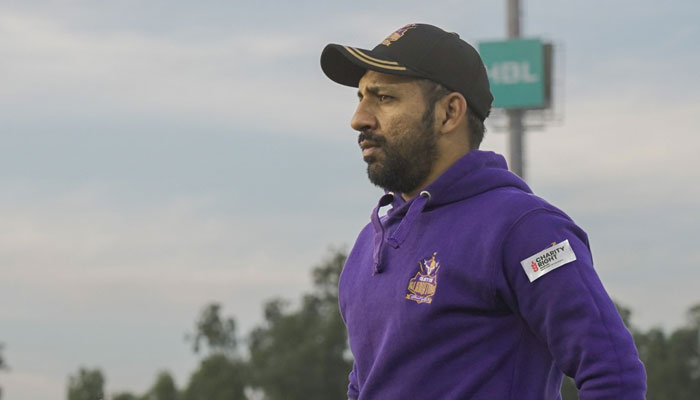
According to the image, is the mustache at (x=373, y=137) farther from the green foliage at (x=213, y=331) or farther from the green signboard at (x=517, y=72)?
the green foliage at (x=213, y=331)

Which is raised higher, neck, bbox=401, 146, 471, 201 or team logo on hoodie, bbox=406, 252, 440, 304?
neck, bbox=401, 146, 471, 201

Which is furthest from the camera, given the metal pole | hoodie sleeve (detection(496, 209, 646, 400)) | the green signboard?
the green signboard

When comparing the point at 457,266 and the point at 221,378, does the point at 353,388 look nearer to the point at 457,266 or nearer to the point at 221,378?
the point at 457,266

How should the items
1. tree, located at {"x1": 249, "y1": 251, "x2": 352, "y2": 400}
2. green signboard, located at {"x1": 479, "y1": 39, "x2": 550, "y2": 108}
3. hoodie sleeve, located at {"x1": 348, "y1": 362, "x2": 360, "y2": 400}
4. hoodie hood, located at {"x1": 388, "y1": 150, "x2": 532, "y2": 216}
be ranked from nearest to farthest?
hoodie hood, located at {"x1": 388, "y1": 150, "x2": 532, "y2": 216}, hoodie sleeve, located at {"x1": 348, "y1": 362, "x2": 360, "y2": 400}, green signboard, located at {"x1": 479, "y1": 39, "x2": 550, "y2": 108}, tree, located at {"x1": 249, "y1": 251, "x2": 352, "y2": 400}

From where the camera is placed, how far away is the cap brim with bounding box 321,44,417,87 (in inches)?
135

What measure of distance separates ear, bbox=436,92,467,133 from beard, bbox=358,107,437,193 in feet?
0.11

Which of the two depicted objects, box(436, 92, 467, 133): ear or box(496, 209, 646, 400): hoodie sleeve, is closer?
box(496, 209, 646, 400): hoodie sleeve

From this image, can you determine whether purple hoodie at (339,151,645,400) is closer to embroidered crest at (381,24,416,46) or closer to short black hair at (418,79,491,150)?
short black hair at (418,79,491,150)

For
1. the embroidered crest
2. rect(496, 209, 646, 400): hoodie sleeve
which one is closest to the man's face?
the embroidered crest

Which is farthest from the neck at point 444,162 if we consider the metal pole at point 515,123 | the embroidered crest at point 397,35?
the metal pole at point 515,123

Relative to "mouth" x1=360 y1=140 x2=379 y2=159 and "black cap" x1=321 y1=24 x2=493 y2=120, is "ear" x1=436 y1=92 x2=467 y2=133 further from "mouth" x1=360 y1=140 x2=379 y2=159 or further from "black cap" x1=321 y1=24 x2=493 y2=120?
"mouth" x1=360 y1=140 x2=379 y2=159

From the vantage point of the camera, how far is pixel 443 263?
328 centimetres

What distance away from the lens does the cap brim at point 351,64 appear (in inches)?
135

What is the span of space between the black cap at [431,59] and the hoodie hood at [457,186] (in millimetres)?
156
